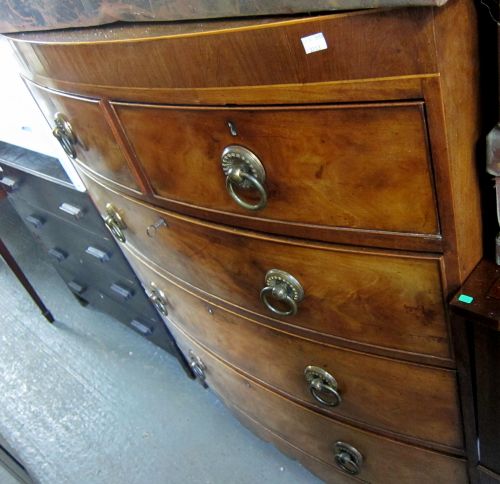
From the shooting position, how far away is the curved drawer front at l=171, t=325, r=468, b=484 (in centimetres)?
70

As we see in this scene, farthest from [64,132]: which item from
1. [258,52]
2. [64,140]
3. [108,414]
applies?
[108,414]

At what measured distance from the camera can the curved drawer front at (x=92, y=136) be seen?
0.66 meters

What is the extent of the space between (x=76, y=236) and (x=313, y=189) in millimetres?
1068

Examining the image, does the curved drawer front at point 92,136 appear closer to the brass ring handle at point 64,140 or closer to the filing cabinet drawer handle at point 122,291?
the brass ring handle at point 64,140

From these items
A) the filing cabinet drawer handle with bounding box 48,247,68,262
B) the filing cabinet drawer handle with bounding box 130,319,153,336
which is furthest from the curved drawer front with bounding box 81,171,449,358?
the filing cabinet drawer handle with bounding box 48,247,68,262

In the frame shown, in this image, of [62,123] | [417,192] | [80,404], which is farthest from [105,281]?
[417,192]

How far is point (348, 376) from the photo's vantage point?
66 cm

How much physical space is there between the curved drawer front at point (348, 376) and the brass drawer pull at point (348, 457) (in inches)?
3.5

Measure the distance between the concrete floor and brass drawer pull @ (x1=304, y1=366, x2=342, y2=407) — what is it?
532mm

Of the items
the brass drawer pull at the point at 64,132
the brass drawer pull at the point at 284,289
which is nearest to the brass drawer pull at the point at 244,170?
the brass drawer pull at the point at 284,289

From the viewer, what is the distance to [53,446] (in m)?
1.43

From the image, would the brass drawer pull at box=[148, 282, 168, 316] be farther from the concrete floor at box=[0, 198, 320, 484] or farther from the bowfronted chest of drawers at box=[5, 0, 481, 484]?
the concrete floor at box=[0, 198, 320, 484]

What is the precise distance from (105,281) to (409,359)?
1.09 meters

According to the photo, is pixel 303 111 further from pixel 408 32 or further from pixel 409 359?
pixel 409 359
